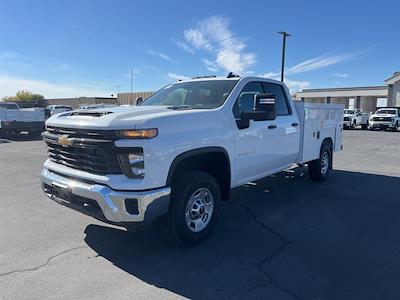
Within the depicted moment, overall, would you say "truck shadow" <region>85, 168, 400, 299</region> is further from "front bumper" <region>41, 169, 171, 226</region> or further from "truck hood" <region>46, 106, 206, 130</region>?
"truck hood" <region>46, 106, 206, 130</region>

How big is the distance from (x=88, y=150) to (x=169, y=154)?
2.80 feet

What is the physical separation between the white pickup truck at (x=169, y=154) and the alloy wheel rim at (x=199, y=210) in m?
0.01

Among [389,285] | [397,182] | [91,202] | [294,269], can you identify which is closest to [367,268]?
[389,285]

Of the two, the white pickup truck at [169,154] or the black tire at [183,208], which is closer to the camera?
the white pickup truck at [169,154]

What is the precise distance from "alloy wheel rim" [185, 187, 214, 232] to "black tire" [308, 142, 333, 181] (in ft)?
13.0

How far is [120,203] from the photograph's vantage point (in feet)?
11.3

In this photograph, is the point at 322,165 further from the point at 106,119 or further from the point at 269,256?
the point at 106,119

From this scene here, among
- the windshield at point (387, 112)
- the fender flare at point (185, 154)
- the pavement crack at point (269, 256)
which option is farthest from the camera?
the windshield at point (387, 112)

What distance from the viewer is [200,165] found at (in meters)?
4.46

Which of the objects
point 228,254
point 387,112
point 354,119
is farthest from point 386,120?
point 228,254

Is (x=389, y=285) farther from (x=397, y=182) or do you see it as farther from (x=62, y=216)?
(x=397, y=182)

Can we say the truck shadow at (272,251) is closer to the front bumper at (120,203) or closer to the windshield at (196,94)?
the front bumper at (120,203)

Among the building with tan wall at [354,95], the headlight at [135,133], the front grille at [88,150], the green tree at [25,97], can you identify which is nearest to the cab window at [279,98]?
the headlight at [135,133]

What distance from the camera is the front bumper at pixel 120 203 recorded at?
11.2 ft
